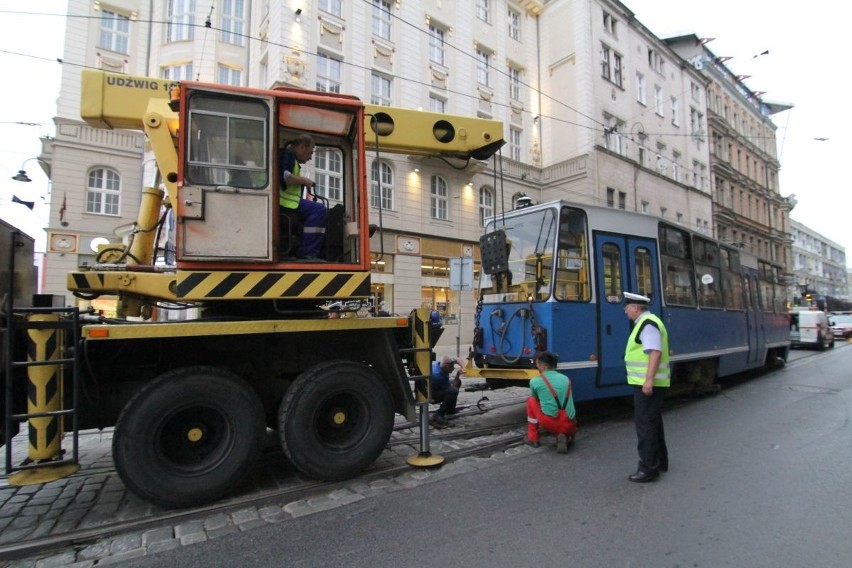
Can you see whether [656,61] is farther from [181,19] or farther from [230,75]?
[181,19]

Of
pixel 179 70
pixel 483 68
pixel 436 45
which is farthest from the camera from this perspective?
pixel 483 68

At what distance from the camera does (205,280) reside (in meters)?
4.07

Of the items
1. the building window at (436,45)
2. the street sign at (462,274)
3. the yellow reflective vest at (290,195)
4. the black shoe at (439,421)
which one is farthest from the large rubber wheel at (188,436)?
the building window at (436,45)

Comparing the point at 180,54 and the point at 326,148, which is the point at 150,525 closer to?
the point at 326,148

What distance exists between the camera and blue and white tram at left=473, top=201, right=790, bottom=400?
22.1 feet

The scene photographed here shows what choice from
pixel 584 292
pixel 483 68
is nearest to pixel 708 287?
pixel 584 292

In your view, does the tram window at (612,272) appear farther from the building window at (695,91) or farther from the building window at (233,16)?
the building window at (695,91)

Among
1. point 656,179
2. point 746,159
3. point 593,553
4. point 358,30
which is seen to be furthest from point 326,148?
point 746,159

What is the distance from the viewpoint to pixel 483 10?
2605 centimetres

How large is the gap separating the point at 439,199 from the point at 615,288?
1612 centimetres

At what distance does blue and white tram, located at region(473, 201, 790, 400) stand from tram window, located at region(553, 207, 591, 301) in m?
0.01

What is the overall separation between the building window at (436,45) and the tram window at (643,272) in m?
18.4

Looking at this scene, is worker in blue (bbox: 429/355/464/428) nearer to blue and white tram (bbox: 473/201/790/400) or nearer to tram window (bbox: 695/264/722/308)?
blue and white tram (bbox: 473/201/790/400)

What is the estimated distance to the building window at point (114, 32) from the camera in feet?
66.8
